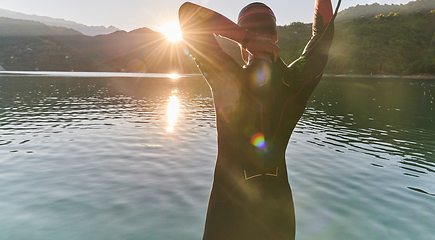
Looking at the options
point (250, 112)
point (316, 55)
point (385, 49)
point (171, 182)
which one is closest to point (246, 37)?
point (250, 112)

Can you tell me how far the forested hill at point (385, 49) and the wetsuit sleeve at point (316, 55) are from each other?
160 metres

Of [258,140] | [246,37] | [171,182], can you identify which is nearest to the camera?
[246,37]

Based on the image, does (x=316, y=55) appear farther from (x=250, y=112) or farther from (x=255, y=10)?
(x=250, y=112)

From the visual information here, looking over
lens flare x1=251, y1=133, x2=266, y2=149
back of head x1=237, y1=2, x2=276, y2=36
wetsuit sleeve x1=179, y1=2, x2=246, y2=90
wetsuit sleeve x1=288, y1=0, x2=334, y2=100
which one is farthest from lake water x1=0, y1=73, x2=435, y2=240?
back of head x1=237, y1=2, x2=276, y2=36

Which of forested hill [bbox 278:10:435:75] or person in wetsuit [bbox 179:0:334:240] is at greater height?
forested hill [bbox 278:10:435:75]

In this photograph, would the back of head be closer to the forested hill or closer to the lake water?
the lake water

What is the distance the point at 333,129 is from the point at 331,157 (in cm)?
868

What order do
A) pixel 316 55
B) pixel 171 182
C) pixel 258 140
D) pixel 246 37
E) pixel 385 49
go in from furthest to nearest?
pixel 385 49 < pixel 171 182 < pixel 316 55 < pixel 258 140 < pixel 246 37

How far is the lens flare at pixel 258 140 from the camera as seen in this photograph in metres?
1.64

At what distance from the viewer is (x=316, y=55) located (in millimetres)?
1832

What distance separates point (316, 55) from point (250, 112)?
66 cm

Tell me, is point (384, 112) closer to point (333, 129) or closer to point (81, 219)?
point (333, 129)

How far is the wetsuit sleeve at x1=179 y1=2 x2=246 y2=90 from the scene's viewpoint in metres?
1.46

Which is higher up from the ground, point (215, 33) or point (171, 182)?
point (215, 33)
